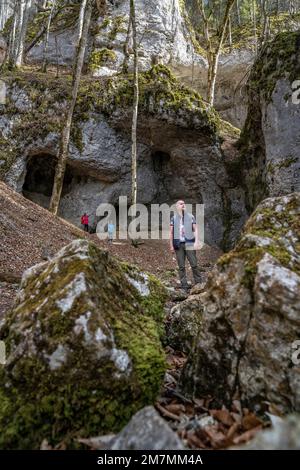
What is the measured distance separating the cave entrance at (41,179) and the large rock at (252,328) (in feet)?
63.6

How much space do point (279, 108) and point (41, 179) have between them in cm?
1513

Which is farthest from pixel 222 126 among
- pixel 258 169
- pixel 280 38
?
pixel 280 38

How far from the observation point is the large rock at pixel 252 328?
2.65 m

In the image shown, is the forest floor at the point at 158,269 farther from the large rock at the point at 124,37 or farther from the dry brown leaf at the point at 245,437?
the large rock at the point at 124,37

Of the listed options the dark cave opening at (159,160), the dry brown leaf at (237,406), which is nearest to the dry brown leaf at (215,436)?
the dry brown leaf at (237,406)

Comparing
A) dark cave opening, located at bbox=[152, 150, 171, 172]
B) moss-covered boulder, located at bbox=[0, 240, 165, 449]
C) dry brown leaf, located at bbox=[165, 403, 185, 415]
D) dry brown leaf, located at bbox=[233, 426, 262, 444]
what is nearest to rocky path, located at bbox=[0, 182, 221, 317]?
moss-covered boulder, located at bbox=[0, 240, 165, 449]

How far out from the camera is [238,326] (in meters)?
2.92

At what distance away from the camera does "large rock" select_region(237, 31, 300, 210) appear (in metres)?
12.7

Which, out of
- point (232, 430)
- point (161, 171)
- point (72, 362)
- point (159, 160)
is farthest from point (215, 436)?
point (159, 160)

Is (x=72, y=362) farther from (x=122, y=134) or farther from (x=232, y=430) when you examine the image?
(x=122, y=134)

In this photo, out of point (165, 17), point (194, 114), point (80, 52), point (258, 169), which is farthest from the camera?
point (165, 17)

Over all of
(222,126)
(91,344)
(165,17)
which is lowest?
(91,344)

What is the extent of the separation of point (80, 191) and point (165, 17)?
63.7ft
